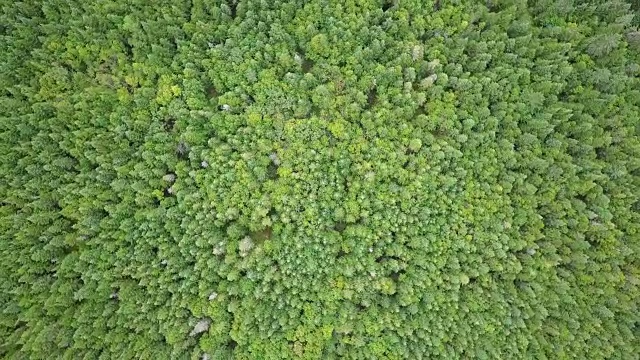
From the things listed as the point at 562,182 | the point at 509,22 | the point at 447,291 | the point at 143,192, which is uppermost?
the point at 509,22

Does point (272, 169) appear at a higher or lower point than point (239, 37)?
lower

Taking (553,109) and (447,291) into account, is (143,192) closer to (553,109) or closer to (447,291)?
(447,291)

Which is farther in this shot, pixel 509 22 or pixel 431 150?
pixel 509 22

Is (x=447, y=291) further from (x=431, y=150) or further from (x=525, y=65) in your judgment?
(x=525, y=65)

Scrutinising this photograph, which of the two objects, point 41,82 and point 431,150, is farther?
point 41,82

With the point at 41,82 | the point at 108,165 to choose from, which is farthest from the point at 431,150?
the point at 41,82

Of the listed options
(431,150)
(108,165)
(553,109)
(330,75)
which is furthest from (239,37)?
(553,109)
